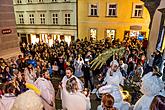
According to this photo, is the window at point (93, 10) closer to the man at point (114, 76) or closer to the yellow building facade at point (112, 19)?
the yellow building facade at point (112, 19)

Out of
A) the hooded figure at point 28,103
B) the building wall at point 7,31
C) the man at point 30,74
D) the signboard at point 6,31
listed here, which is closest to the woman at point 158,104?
the hooded figure at point 28,103

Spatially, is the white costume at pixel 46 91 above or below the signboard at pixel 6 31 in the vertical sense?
below

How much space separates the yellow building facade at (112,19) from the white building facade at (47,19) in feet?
3.72

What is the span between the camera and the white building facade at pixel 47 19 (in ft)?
70.9

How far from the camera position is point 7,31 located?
33.2 feet

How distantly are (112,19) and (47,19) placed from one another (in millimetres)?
7720

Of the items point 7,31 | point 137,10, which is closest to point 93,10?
point 137,10

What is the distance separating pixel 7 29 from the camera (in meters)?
10.1

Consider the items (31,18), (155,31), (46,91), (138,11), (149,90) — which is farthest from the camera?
(31,18)

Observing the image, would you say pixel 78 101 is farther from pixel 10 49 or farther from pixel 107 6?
pixel 107 6

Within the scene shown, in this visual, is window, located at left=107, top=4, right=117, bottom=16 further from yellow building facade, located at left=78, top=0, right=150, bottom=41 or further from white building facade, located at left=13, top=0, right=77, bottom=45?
white building facade, located at left=13, top=0, right=77, bottom=45

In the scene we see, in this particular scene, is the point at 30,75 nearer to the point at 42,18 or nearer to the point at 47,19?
the point at 47,19

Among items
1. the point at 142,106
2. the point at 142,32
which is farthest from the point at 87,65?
the point at 142,32

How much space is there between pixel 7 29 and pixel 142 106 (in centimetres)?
864
